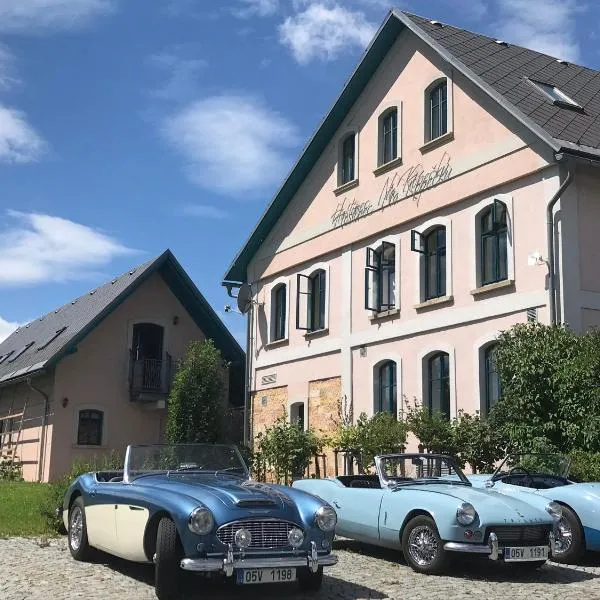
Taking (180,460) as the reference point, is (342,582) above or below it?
below

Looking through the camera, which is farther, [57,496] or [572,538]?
[57,496]

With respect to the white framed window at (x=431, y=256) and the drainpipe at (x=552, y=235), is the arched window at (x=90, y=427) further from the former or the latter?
the drainpipe at (x=552, y=235)

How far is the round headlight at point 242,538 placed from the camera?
23.1 ft

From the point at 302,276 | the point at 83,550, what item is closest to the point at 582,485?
the point at 83,550

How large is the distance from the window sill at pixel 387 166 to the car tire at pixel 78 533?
12.0 m

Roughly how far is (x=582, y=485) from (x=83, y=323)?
62.8ft

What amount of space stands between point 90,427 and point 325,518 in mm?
19849

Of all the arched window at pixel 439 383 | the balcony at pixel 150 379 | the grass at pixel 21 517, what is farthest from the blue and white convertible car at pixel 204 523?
the balcony at pixel 150 379

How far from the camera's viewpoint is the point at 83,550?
29.7 ft

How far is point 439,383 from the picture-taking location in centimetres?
1762

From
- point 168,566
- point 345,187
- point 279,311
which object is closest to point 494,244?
point 345,187

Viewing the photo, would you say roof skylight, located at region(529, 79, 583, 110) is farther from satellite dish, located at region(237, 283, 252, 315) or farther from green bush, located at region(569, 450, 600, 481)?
satellite dish, located at region(237, 283, 252, 315)

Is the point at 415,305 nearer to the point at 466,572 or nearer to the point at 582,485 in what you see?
the point at 582,485

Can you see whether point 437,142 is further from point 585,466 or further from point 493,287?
point 585,466
